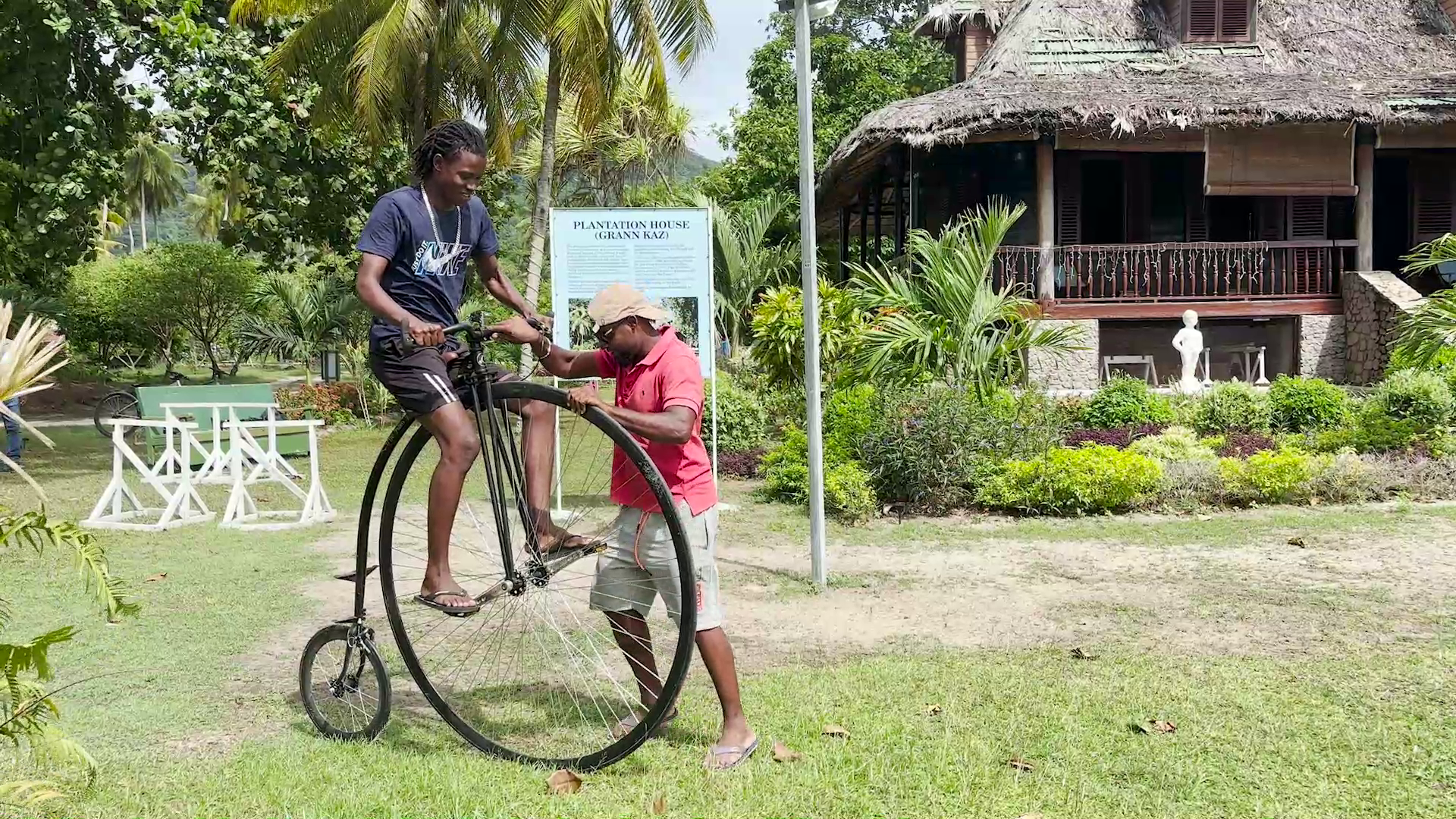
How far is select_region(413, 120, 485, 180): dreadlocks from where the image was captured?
4242mm

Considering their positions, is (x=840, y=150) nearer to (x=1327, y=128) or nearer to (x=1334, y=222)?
(x=1327, y=128)

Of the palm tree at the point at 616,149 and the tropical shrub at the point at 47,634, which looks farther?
the palm tree at the point at 616,149

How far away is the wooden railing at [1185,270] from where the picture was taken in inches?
678

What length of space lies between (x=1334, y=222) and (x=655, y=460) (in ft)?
63.0

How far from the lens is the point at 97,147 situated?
13281 mm

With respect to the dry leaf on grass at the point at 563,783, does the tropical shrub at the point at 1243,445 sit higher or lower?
higher

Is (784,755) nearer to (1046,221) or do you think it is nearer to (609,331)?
(609,331)

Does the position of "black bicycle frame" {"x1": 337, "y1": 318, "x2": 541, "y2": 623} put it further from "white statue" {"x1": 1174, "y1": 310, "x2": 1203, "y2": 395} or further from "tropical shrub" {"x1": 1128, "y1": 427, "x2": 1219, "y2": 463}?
"white statue" {"x1": 1174, "y1": 310, "x2": 1203, "y2": 395}

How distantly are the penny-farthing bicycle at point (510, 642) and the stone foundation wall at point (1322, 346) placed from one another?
15099 mm

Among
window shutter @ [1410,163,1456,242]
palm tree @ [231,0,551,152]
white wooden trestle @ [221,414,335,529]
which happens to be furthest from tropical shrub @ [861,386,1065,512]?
window shutter @ [1410,163,1456,242]

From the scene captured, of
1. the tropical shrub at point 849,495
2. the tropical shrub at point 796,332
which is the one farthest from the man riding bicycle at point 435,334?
the tropical shrub at point 796,332

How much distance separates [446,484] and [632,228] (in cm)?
537

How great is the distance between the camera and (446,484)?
13.7 feet

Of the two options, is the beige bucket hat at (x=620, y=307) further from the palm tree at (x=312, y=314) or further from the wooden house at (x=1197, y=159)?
the palm tree at (x=312, y=314)
